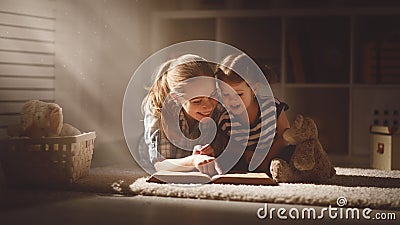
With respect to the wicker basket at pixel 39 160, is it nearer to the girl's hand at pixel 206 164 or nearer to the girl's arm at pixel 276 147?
the girl's hand at pixel 206 164

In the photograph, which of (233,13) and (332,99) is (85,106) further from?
(332,99)

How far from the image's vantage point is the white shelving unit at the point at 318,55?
3193mm

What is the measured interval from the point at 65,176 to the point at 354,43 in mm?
1773

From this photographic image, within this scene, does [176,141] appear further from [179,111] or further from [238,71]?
[238,71]

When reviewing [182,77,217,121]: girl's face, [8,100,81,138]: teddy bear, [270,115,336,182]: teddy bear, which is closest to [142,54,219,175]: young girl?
[182,77,217,121]: girl's face

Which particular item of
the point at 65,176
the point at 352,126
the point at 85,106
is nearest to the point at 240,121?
the point at 65,176

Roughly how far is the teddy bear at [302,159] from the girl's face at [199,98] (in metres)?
0.26

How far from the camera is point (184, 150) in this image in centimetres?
220

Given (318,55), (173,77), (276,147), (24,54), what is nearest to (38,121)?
(173,77)

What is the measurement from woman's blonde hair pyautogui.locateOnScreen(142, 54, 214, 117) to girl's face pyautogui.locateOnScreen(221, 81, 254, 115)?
81 mm

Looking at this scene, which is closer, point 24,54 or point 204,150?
point 204,150

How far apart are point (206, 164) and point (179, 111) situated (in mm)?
224

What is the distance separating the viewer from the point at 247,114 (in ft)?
7.11

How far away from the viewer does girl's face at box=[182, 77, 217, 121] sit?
7.01ft
